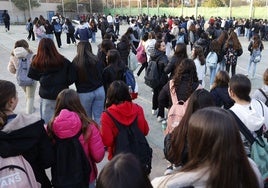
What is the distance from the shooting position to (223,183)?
64.6 inches

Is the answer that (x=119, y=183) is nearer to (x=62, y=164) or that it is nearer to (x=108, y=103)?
Answer: (x=62, y=164)

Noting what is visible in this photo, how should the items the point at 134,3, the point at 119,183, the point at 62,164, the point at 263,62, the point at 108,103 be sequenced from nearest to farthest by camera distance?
the point at 119,183 → the point at 62,164 → the point at 108,103 → the point at 263,62 → the point at 134,3

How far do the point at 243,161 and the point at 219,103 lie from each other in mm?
2836

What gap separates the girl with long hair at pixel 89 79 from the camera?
4.74m

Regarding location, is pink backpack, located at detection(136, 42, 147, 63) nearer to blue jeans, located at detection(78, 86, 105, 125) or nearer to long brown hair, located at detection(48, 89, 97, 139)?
blue jeans, located at detection(78, 86, 105, 125)

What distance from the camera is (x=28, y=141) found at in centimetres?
248

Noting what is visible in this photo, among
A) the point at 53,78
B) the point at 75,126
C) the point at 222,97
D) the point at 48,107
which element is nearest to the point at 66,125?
the point at 75,126

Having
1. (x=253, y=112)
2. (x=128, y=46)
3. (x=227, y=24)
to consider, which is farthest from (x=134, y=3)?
(x=253, y=112)

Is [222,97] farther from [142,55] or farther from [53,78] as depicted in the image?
[142,55]

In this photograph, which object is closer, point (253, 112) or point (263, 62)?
point (253, 112)

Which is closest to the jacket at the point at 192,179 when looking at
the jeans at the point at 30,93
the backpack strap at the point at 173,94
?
the backpack strap at the point at 173,94

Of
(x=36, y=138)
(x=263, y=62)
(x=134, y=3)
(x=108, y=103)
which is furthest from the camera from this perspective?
(x=134, y=3)

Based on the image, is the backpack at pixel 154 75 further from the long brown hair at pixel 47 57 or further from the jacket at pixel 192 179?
the jacket at pixel 192 179

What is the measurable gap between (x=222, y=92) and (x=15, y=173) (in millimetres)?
3124
